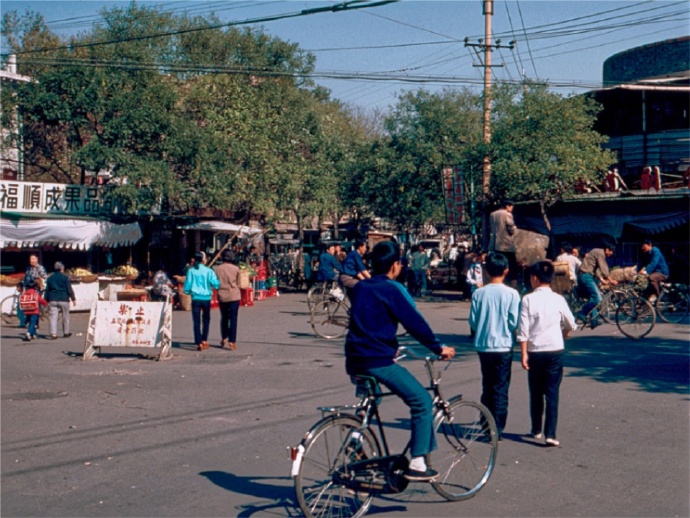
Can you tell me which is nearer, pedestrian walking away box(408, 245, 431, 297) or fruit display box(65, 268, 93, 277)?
fruit display box(65, 268, 93, 277)

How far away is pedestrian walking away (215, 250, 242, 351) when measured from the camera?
552 inches

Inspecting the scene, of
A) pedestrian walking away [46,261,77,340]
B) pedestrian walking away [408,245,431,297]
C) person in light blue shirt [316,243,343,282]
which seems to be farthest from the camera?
pedestrian walking away [408,245,431,297]

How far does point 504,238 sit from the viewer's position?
16.1 m

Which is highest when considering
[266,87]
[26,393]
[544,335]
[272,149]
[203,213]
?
[266,87]

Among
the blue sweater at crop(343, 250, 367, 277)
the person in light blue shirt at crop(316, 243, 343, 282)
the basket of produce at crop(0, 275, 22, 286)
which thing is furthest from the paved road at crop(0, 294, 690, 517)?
the basket of produce at crop(0, 275, 22, 286)

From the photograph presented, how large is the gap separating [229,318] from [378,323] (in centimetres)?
934

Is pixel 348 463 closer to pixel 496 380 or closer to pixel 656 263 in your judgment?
pixel 496 380

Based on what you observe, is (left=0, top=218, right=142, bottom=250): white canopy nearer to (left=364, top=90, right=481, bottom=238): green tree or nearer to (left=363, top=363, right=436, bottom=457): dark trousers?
(left=364, top=90, right=481, bottom=238): green tree

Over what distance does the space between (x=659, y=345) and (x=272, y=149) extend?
54.1ft

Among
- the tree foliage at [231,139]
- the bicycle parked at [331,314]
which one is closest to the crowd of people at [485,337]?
the bicycle parked at [331,314]

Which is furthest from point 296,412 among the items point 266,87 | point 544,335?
point 266,87

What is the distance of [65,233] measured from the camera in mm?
21531

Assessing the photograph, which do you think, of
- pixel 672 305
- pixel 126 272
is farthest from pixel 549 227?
pixel 126 272

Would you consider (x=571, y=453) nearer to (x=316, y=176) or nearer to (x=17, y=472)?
(x=17, y=472)
